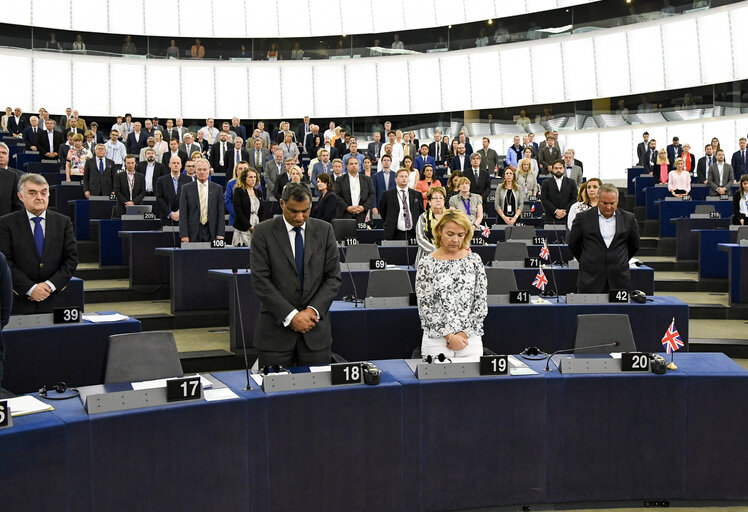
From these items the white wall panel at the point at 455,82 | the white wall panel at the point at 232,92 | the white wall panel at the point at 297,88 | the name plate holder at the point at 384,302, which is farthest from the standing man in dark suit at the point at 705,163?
the white wall panel at the point at 232,92

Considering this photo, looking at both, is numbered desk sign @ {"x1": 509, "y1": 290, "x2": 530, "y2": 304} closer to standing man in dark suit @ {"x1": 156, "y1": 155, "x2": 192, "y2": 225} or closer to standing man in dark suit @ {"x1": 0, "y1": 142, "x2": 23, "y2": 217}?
standing man in dark suit @ {"x1": 0, "y1": 142, "x2": 23, "y2": 217}

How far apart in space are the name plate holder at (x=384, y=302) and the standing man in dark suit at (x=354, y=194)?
4639mm

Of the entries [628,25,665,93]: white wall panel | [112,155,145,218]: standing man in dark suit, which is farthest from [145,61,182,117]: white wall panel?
[112,155,145,218]: standing man in dark suit

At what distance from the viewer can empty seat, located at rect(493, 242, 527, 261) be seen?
787 cm

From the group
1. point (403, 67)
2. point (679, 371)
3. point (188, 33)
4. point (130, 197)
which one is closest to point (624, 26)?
point (403, 67)

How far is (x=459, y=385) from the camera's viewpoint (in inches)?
142

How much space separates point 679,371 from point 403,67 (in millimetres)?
21035

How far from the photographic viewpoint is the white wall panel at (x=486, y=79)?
2252 centimetres

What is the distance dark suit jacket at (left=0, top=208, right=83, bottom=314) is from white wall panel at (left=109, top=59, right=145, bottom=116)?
19.2 metres

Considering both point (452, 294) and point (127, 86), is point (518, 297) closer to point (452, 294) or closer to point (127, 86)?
point (452, 294)

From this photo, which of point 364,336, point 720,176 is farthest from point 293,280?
point 720,176

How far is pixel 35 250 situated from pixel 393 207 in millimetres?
4428

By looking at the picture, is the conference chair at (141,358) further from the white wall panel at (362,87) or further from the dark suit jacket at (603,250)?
the white wall panel at (362,87)

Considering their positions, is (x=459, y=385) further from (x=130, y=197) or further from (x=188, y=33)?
(x=188, y=33)
